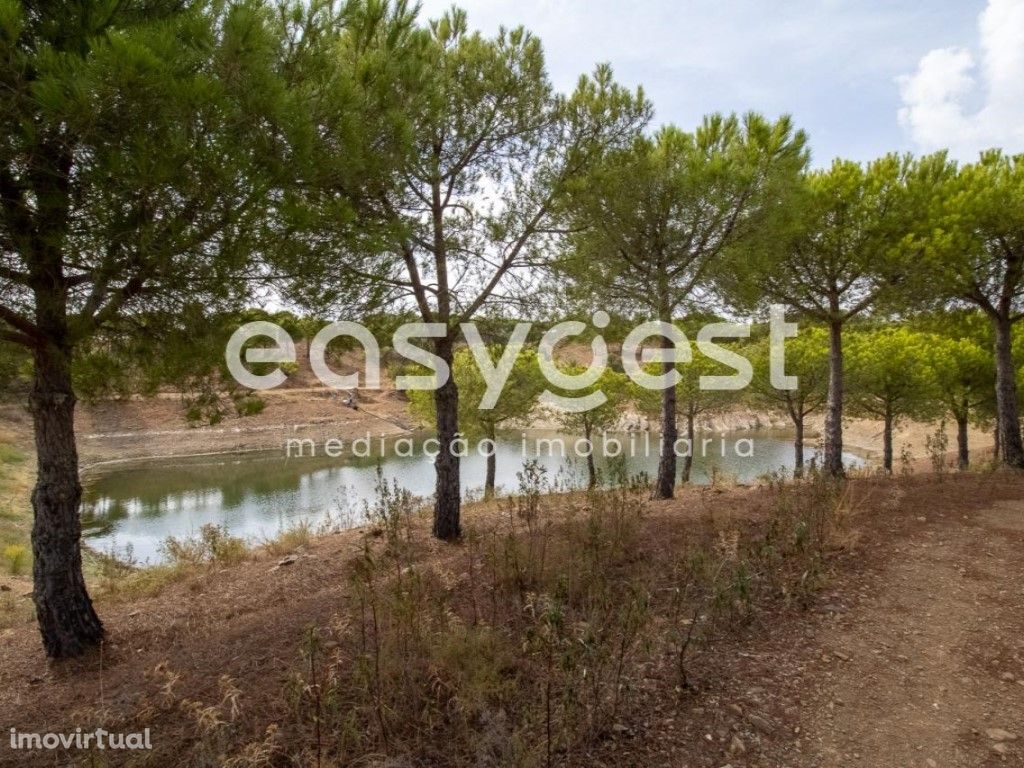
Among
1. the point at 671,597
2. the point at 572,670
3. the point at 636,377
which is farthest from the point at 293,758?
the point at 636,377

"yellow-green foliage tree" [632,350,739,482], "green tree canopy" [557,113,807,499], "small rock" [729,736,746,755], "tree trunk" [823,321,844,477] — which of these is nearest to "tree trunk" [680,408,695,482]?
"yellow-green foliage tree" [632,350,739,482]

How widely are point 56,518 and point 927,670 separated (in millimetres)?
6662

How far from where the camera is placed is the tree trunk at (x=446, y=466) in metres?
7.88

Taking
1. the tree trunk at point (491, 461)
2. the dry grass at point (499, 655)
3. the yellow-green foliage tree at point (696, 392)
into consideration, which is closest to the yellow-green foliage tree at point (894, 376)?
the yellow-green foliage tree at point (696, 392)

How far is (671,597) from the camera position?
4746 millimetres

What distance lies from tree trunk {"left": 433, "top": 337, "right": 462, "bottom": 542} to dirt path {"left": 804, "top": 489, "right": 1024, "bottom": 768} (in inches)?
190

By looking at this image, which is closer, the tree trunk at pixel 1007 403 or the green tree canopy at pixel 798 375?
the tree trunk at pixel 1007 403

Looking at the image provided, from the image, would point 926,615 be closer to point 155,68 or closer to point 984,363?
point 155,68

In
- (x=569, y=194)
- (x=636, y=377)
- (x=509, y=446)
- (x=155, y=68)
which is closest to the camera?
(x=155, y=68)

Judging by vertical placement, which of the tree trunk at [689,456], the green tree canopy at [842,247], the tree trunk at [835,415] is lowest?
Answer: the tree trunk at [689,456]

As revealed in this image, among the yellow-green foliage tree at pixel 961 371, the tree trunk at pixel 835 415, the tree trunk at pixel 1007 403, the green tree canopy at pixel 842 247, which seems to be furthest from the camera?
the yellow-green foliage tree at pixel 961 371

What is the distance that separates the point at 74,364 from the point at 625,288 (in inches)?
301

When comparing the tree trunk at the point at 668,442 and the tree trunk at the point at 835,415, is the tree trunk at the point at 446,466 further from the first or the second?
the tree trunk at the point at 835,415

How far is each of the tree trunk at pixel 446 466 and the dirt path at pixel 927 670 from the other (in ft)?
15.8
